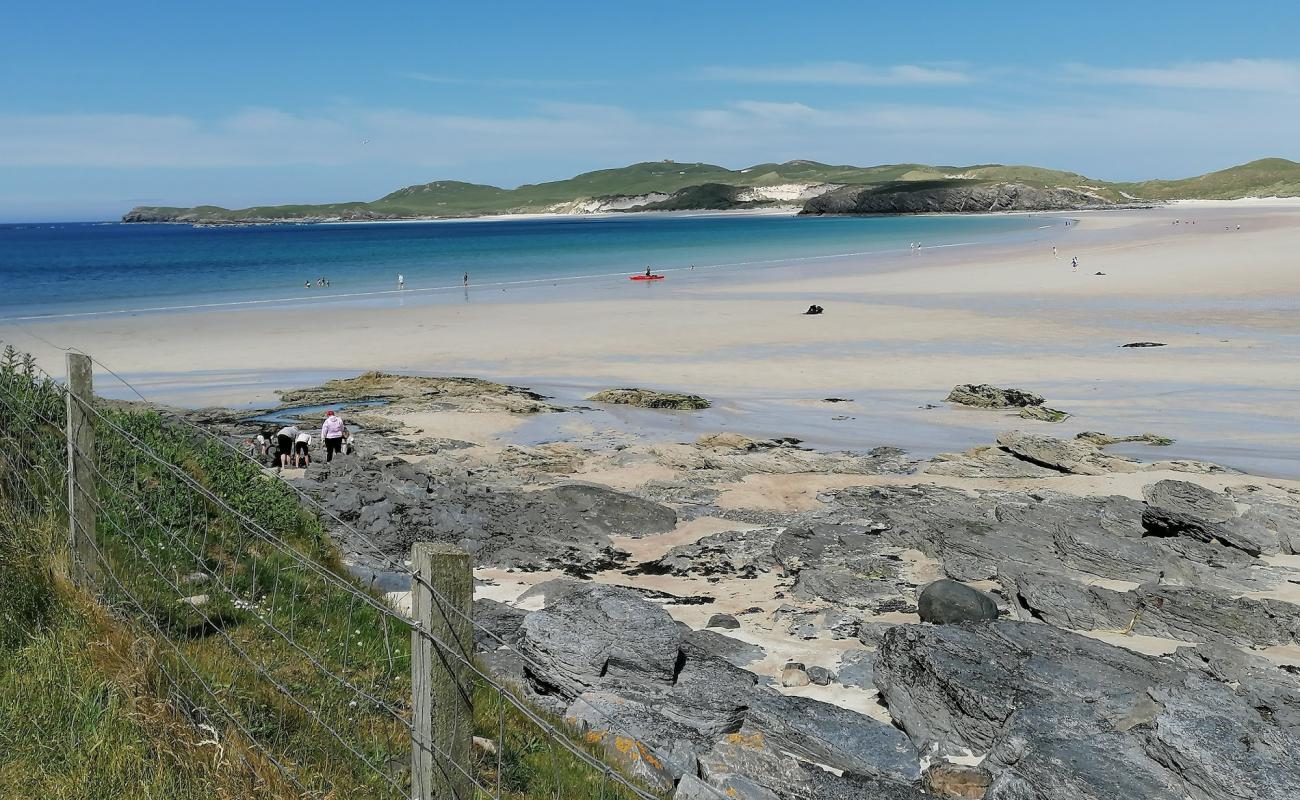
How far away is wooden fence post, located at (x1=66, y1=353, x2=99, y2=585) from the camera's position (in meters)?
6.49

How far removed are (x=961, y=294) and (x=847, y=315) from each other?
9937 mm

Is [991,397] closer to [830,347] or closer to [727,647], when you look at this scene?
[830,347]

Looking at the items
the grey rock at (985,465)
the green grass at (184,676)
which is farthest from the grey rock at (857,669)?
the grey rock at (985,465)

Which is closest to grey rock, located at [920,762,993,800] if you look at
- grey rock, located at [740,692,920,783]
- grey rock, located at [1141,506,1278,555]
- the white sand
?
grey rock, located at [740,692,920,783]

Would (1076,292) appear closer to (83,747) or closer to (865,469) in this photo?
(865,469)

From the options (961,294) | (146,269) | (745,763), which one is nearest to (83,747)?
(745,763)

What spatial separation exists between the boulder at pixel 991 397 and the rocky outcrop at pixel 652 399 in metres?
5.75

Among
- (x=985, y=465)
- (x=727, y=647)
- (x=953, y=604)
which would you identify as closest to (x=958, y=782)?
(x=727, y=647)

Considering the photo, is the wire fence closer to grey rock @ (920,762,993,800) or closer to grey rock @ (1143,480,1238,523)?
grey rock @ (920,762,993,800)

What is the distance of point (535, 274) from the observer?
76250mm

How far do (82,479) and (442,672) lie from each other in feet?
12.7

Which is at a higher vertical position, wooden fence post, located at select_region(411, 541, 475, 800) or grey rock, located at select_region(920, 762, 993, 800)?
wooden fence post, located at select_region(411, 541, 475, 800)

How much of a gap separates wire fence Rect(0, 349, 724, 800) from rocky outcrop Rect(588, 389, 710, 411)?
14190 mm

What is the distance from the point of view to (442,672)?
3.98 metres
